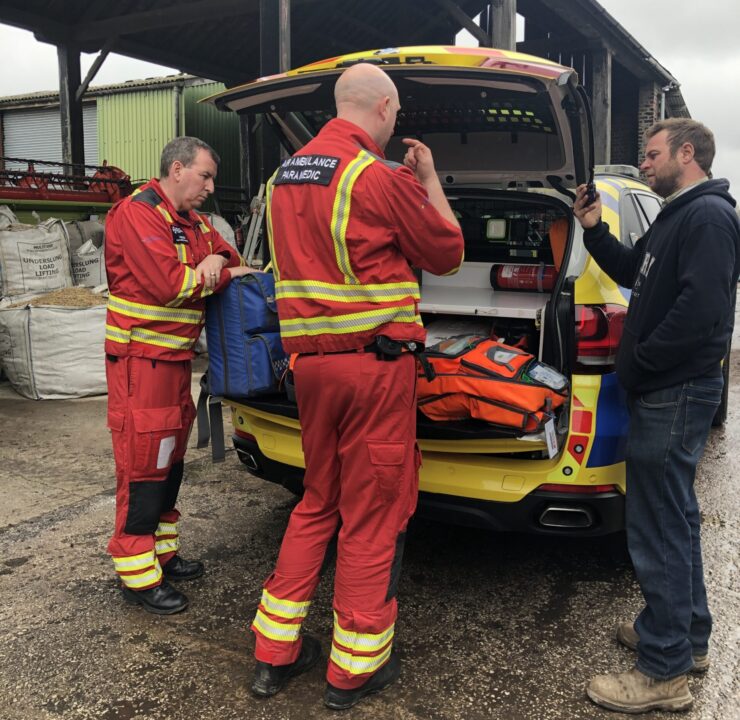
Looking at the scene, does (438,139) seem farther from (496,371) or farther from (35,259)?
(35,259)

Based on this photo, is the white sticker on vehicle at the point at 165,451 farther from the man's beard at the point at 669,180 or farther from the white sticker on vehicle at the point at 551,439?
the man's beard at the point at 669,180

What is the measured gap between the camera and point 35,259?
7.75 metres

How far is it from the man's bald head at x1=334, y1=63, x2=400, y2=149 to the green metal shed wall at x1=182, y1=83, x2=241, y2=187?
16.0 meters

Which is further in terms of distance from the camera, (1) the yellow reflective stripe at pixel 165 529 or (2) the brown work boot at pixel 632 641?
(1) the yellow reflective stripe at pixel 165 529

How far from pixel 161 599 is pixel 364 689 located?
983mm

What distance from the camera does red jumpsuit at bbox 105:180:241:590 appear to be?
284cm

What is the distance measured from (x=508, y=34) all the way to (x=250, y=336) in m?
7.32

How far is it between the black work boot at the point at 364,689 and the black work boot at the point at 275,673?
142mm

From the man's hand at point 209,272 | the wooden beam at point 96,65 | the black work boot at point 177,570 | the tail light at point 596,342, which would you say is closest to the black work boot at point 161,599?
the black work boot at point 177,570

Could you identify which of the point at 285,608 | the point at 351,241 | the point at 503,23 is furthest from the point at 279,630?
the point at 503,23

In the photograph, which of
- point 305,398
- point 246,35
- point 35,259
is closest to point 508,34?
point 35,259

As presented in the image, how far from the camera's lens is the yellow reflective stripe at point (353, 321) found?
2299 mm

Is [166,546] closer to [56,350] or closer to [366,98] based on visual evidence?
[366,98]

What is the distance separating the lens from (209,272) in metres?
2.84
